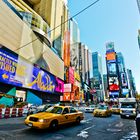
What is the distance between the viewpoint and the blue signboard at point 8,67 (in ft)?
103

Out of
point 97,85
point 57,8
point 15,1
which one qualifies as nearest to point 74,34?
point 97,85

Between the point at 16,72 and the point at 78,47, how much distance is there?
135395mm

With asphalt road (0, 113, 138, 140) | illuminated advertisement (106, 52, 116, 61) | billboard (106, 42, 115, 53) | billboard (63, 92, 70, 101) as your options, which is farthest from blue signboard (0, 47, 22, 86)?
billboard (106, 42, 115, 53)

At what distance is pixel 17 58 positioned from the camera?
37125 mm

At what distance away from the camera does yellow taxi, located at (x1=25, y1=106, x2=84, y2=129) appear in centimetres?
835

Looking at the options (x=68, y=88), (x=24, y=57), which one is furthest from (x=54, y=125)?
(x=68, y=88)

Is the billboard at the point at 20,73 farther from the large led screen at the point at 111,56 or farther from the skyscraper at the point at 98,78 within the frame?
A: the skyscraper at the point at 98,78

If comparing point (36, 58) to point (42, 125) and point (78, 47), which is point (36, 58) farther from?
point (78, 47)

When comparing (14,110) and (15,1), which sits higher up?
(15,1)

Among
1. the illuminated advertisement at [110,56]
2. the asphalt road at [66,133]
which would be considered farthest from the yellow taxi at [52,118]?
the illuminated advertisement at [110,56]

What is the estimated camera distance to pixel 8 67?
3338 centimetres

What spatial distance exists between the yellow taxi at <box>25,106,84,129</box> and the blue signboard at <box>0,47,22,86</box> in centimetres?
2427

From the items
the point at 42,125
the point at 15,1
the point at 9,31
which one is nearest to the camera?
the point at 42,125

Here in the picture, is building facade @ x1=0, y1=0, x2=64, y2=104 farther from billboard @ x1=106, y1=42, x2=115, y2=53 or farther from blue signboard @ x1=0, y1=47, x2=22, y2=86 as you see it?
billboard @ x1=106, y1=42, x2=115, y2=53
